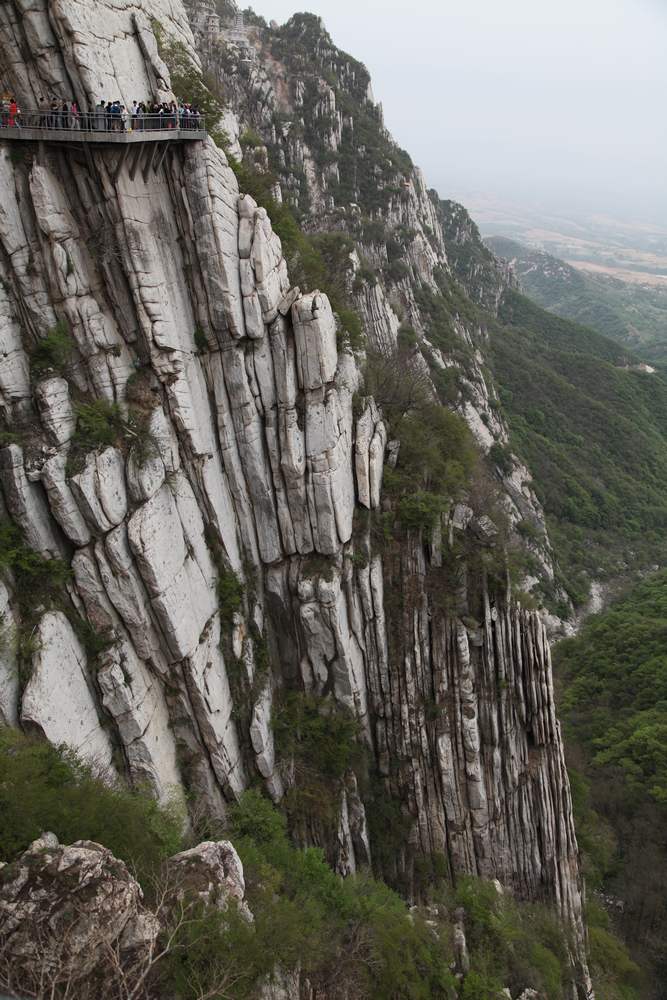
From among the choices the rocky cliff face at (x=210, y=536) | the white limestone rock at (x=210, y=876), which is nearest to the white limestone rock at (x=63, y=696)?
the rocky cliff face at (x=210, y=536)

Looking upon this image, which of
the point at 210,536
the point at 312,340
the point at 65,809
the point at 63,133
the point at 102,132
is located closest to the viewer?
the point at 65,809

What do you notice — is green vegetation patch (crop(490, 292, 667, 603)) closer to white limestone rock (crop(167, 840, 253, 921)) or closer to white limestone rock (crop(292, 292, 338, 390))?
white limestone rock (crop(292, 292, 338, 390))

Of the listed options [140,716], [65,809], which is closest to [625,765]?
[140,716]

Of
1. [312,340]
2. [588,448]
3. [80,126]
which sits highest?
[80,126]

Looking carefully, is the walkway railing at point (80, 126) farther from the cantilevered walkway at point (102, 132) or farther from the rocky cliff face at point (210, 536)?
the rocky cliff face at point (210, 536)

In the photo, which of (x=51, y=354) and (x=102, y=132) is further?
(x=51, y=354)

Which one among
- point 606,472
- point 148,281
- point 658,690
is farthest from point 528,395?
point 148,281

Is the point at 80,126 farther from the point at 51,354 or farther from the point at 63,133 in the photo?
the point at 51,354
